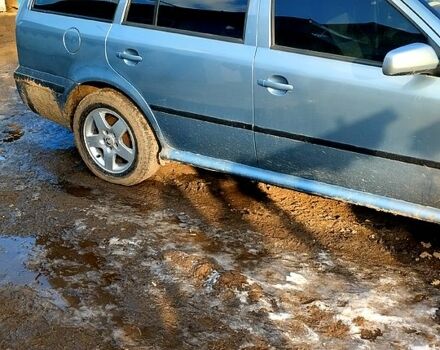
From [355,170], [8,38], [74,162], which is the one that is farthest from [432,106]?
[8,38]

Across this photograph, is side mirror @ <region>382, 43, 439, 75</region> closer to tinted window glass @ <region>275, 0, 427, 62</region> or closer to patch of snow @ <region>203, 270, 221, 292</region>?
tinted window glass @ <region>275, 0, 427, 62</region>

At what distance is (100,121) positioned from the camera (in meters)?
4.66

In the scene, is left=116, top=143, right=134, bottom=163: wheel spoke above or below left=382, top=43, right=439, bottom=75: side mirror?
below

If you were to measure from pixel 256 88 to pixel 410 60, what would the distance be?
37.5 inches

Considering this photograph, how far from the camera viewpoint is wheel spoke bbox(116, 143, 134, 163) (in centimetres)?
459

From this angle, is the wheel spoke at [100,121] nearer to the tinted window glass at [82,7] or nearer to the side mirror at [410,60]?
the tinted window glass at [82,7]

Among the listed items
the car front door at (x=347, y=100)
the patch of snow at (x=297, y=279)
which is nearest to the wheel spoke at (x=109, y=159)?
the car front door at (x=347, y=100)

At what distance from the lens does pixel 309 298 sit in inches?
132

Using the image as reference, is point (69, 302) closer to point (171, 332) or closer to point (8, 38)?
point (171, 332)

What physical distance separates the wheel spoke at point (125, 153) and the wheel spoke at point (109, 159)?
7 cm

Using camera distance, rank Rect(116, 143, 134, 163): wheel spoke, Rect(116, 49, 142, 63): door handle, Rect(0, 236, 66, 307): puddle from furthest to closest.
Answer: Rect(116, 143, 134, 163): wheel spoke → Rect(116, 49, 142, 63): door handle → Rect(0, 236, 66, 307): puddle

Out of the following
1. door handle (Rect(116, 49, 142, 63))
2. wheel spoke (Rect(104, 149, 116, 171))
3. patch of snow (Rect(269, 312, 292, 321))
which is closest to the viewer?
patch of snow (Rect(269, 312, 292, 321))

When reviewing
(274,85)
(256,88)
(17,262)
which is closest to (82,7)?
(256,88)

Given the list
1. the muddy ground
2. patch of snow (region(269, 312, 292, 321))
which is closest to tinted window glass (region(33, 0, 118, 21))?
the muddy ground
